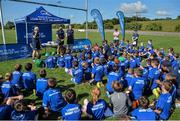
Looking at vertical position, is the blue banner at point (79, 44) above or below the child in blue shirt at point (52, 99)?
above

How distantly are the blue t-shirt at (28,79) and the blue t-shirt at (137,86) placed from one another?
3474 mm

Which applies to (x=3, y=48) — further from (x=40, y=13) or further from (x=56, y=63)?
(x=40, y=13)

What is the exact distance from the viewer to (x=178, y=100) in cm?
891

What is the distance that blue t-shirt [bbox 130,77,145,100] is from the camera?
8.46 meters

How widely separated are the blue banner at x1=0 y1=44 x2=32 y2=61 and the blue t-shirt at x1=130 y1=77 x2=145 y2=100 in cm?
1008

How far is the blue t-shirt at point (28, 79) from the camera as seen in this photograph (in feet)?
30.4

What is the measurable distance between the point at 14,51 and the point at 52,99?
10.4 metres

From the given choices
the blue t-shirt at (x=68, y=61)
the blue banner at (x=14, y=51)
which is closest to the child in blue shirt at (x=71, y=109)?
the blue t-shirt at (x=68, y=61)

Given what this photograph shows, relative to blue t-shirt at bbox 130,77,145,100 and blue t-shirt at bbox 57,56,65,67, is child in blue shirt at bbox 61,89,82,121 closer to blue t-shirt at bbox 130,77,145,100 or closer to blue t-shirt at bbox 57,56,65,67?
blue t-shirt at bbox 130,77,145,100

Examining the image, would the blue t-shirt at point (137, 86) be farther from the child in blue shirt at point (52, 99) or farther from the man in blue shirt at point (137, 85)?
the child in blue shirt at point (52, 99)

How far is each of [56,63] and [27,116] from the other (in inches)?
343

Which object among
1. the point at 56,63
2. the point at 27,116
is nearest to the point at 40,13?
the point at 56,63

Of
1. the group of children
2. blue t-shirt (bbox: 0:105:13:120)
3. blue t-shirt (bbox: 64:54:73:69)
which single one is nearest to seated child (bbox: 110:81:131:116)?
the group of children

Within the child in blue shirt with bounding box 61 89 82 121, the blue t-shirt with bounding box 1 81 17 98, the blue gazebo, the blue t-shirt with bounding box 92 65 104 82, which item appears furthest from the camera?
the blue gazebo
